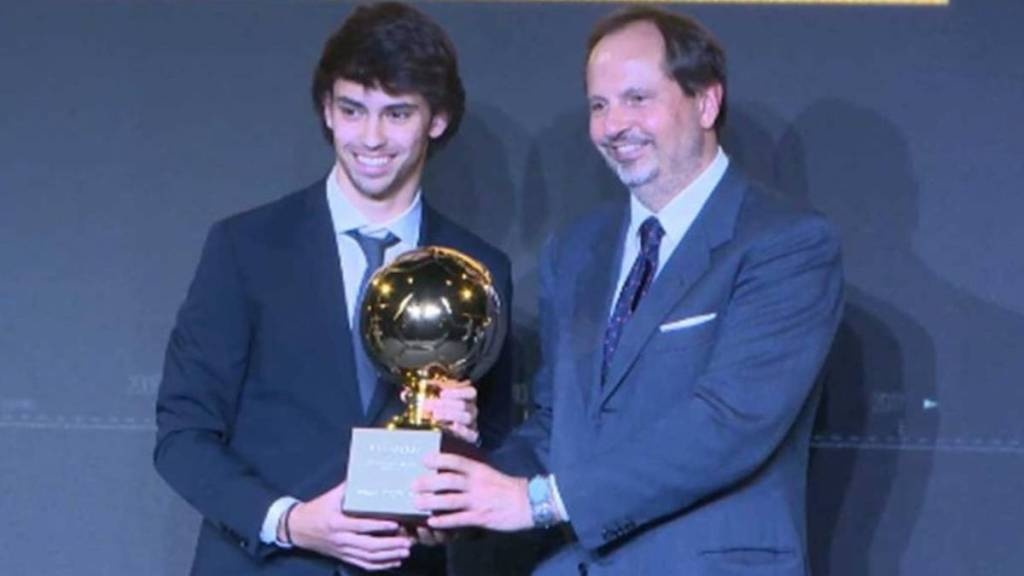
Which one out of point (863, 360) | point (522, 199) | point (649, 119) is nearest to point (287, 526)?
point (649, 119)

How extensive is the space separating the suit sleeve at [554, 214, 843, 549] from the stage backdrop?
24.8 inches

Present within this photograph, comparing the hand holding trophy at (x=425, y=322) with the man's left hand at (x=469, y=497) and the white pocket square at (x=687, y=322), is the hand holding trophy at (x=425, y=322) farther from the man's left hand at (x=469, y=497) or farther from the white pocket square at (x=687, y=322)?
the white pocket square at (x=687, y=322)

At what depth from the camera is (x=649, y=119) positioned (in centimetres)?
220

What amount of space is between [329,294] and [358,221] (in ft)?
0.34

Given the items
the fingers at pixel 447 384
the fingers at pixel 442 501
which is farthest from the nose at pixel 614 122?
the fingers at pixel 442 501

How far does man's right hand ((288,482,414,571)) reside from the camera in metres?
2.15

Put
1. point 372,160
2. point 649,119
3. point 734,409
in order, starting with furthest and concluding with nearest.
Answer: point 372,160
point 649,119
point 734,409

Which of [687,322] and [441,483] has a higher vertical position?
[687,322]

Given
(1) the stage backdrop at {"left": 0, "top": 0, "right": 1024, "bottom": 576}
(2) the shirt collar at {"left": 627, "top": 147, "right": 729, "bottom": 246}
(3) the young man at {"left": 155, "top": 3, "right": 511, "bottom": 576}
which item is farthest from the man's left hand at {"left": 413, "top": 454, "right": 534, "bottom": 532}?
(1) the stage backdrop at {"left": 0, "top": 0, "right": 1024, "bottom": 576}

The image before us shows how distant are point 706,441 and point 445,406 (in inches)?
12.1

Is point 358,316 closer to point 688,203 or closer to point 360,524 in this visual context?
point 360,524

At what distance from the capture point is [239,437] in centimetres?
230

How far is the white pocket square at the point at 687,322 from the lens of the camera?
2148mm

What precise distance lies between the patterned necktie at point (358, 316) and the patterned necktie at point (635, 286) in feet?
0.89
